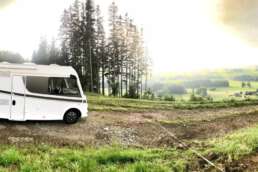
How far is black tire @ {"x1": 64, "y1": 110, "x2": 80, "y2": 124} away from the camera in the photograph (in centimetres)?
1758

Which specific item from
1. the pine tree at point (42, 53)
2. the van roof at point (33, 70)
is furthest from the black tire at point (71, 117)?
the pine tree at point (42, 53)

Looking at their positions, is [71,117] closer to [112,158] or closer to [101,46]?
[112,158]

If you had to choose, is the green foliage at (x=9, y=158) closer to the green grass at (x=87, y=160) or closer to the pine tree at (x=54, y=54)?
the green grass at (x=87, y=160)

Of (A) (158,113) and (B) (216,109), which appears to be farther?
A: (B) (216,109)

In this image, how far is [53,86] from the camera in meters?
17.4

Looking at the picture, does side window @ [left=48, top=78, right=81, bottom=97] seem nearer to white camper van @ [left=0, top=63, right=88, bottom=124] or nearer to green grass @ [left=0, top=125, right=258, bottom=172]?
white camper van @ [left=0, top=63, right=88, bottom=124]

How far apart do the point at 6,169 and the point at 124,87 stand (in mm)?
49327

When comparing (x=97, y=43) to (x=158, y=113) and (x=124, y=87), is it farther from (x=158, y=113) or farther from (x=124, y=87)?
(x=158, y=113)

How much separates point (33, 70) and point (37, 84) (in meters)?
0.74

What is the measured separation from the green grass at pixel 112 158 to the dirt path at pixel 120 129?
1.92 meters

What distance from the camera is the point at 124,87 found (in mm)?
58594

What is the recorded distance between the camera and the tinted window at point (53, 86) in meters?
16.9

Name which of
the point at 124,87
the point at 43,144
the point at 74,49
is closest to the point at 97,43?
the point at 74,49

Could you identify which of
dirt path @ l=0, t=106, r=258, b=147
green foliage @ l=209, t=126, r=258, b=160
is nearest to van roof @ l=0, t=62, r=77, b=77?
dirt path @ l=0, t=106, r=258, b=147
